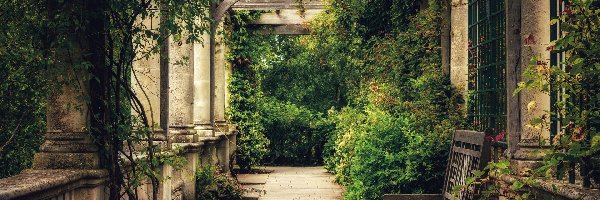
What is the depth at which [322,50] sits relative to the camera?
758 inches

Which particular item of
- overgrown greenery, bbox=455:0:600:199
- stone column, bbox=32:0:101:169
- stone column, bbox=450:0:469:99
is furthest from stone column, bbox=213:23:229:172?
overgrown greenery, bbox=455:0:600:199

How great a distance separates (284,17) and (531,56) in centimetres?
1392

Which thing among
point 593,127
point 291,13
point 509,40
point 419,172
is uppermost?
point 291,13

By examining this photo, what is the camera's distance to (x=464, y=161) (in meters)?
6.08

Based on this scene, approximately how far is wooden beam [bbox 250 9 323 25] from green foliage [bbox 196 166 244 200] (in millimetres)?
6437

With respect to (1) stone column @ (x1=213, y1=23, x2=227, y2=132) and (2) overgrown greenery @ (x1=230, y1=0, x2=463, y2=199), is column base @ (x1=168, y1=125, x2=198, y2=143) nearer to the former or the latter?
(2) overgrown greenery @ (x1=230, y1=0, x2=463, y2=199)

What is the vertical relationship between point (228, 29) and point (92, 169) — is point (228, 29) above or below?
above

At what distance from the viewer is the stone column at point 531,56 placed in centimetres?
603

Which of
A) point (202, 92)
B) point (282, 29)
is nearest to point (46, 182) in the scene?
point (202, 92)

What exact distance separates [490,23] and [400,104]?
10.3 feet

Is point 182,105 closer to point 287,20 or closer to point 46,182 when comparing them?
point 46,182

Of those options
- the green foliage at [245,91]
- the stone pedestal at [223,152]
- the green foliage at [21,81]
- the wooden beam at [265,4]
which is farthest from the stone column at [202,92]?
the green foliage at [21,81]

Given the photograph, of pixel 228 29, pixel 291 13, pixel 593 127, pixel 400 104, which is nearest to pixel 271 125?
pixel 291 13

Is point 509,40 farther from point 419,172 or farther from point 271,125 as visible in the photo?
point 271,125
